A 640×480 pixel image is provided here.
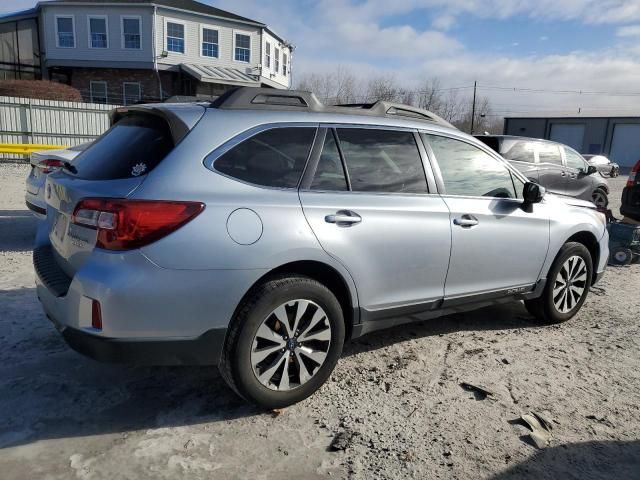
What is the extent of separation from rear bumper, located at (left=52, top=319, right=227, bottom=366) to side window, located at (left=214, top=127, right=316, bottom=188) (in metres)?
0.88

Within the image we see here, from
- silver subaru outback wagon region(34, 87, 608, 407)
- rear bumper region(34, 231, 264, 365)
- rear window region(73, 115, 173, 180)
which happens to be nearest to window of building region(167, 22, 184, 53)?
silver subaru outback wagon region(34, 87, 608, 407)

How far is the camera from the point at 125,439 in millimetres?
2732

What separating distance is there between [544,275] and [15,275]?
17.4 ft

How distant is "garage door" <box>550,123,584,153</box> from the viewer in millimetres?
41781

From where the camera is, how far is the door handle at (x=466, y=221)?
12.1 feet

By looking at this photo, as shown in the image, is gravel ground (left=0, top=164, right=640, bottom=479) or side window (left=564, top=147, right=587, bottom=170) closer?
gravel ground (left=0, top=164, right=640, bottom=479)

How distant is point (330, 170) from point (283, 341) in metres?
1.10

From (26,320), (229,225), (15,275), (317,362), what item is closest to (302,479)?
(317,362)

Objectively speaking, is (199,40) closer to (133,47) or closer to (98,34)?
(133,47)

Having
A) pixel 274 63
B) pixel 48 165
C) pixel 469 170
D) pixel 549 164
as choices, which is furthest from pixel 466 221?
pixel 274 63

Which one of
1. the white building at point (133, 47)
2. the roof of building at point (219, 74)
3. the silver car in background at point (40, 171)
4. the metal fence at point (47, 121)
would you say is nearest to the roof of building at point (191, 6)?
the white building at point (133, 47)

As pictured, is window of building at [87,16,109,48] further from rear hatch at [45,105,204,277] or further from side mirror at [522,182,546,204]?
side mirror at [522,182,546,204]

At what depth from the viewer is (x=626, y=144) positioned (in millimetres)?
39625

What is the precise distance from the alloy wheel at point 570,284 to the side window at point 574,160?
7.36 metres
